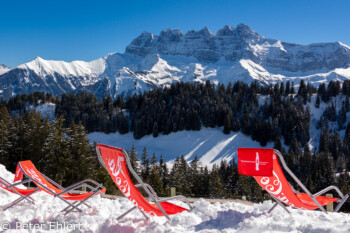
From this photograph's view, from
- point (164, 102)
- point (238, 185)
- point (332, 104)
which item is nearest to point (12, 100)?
point (164, 102)

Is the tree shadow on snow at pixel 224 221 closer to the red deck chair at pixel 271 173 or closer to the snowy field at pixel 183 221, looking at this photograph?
the snowy field at pixel 183 221

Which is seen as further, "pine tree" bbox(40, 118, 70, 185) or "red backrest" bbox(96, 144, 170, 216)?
"pine tree" bbox(40, 118, 70, 185)

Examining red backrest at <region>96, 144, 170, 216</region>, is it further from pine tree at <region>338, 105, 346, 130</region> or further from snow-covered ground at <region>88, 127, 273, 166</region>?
pine tree at <region>338, 105, 346, 130</region>

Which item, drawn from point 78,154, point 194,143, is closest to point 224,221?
point 78,154

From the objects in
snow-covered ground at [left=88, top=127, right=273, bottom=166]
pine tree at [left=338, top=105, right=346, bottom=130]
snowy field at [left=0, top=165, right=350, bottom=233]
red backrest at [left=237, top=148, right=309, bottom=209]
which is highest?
red backrest at [left=237, top=148, right=309, bottom=209]

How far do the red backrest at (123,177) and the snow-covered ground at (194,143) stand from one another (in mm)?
67705

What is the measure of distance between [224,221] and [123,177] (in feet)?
7.42

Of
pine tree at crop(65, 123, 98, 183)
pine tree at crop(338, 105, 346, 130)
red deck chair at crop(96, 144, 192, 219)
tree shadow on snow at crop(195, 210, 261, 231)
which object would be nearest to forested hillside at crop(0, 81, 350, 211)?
pine tree at crop(338, 105, 346, 130)

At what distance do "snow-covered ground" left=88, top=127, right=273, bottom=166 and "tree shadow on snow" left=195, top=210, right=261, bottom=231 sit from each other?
67.0 metres

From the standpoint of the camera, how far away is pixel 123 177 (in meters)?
5.46

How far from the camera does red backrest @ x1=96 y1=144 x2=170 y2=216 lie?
17.8 feet

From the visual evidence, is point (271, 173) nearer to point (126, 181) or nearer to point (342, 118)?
point (126, 181)

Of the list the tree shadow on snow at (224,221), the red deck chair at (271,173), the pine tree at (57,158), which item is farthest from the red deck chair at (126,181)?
the pine tree at (57,158)

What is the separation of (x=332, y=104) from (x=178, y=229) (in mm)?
95474
